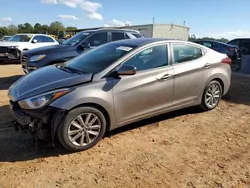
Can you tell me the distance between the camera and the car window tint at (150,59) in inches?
168

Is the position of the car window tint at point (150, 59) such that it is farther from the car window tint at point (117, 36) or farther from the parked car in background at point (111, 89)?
the car window tint at point (117, 36)

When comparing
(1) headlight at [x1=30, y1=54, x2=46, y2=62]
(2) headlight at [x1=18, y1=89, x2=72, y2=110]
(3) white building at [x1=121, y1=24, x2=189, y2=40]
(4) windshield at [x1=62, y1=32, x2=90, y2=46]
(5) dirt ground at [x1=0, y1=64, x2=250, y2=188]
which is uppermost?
(3) white building at [x1=121, y1=24, x2=189, y2=40]

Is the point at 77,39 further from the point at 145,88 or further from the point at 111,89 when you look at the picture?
the point at 111,89

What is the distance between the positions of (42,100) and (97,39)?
5.20 m

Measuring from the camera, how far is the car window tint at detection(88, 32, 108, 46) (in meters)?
8.19

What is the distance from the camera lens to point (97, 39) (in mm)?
8352

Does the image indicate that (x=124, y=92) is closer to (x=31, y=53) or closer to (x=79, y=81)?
(x=79, y=81)

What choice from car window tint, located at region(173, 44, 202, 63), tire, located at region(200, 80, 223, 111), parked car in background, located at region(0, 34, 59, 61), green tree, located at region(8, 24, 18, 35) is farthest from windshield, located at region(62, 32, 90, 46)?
green tree, located at region(8, 24, 18, 35)

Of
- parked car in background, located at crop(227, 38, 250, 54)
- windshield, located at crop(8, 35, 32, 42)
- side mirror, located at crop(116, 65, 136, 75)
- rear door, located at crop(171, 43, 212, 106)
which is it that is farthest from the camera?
parked car in background, located at crop(227, 38, 250, 54)

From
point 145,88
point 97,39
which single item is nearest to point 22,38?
point 97,39

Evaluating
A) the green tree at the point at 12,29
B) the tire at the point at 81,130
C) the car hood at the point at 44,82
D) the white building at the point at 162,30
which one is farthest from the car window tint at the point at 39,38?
the green tree at the point at 12,29

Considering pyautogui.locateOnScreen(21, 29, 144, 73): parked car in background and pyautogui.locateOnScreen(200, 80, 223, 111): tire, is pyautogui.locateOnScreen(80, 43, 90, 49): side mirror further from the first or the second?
pyautogui.locateOnScreen(200, 80, 223, 111): tire

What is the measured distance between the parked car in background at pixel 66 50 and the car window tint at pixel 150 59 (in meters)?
2.87

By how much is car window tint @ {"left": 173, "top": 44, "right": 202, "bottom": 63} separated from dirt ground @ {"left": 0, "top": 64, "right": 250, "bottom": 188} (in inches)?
47.8
